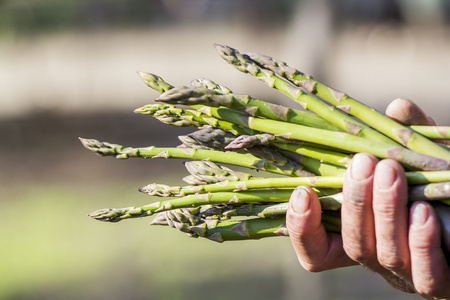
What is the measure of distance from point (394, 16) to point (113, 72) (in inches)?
308

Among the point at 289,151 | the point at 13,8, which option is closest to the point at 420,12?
the point at 13,8

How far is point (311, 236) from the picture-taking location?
6.48 feet

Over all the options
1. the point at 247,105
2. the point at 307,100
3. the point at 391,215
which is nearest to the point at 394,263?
the point at 391,215

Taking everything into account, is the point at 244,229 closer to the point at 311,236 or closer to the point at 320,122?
the point at 311,236

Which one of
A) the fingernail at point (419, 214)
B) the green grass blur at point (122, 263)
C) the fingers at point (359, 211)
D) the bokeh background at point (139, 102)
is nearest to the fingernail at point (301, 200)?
the fingers at point (359, 211)

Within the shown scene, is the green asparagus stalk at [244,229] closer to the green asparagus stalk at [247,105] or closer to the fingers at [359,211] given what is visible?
the fingers at [359,211]

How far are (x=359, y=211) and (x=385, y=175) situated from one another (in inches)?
6.7

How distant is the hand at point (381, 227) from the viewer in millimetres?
1718

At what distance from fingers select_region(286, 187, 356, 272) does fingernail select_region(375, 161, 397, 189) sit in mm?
244

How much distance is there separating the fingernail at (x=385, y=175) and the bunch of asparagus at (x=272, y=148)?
87 mm

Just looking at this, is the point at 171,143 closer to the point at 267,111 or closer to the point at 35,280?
the point at 35,280

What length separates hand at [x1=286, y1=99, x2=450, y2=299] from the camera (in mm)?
1718

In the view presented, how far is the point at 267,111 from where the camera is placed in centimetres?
189

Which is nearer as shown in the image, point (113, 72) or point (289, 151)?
point (289, 151)
